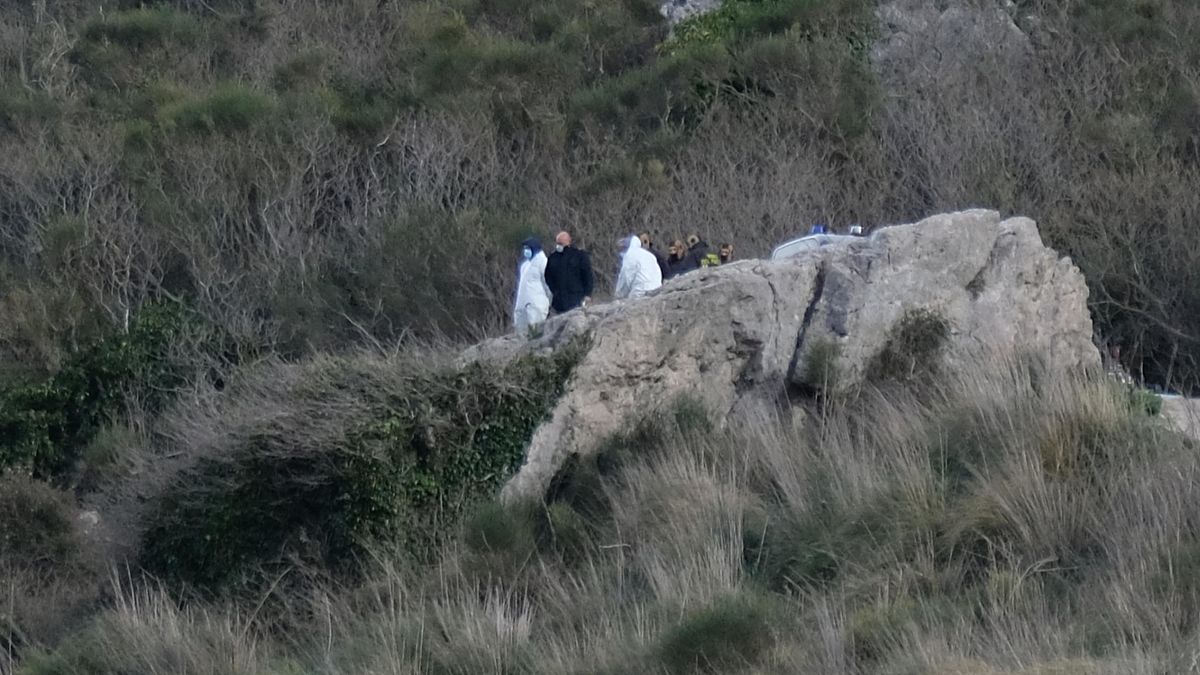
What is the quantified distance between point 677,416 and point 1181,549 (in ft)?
16.3

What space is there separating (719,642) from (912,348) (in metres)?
5.46

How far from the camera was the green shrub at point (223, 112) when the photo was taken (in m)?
29.8

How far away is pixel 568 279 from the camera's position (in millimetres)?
16734

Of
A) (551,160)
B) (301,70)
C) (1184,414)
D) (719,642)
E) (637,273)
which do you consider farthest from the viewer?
(301,70)

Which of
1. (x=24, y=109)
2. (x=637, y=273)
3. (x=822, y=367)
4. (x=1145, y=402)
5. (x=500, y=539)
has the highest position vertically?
(x=1145, y=402)

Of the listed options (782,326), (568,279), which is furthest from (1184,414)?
(568,279)

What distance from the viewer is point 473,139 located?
94.5 ft

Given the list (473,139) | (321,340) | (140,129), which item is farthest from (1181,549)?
(140,129)

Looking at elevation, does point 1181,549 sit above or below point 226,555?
above

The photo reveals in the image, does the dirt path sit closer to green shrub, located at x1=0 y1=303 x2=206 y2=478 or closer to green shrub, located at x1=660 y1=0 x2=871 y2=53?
green shrub, located at x1=0 y1=303 x2=206 y2=478

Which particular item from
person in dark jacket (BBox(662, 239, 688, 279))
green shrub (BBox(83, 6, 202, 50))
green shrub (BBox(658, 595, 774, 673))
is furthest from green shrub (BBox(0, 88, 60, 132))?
green shrub (BBox(658, 595, 774, 673))

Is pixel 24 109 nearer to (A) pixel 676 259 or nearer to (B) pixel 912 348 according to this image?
(A) pixel 676 259

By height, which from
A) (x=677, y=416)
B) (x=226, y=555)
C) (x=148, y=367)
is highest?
(x=677, y=416)

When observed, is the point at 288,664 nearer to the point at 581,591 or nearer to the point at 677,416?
the point at 581,591
